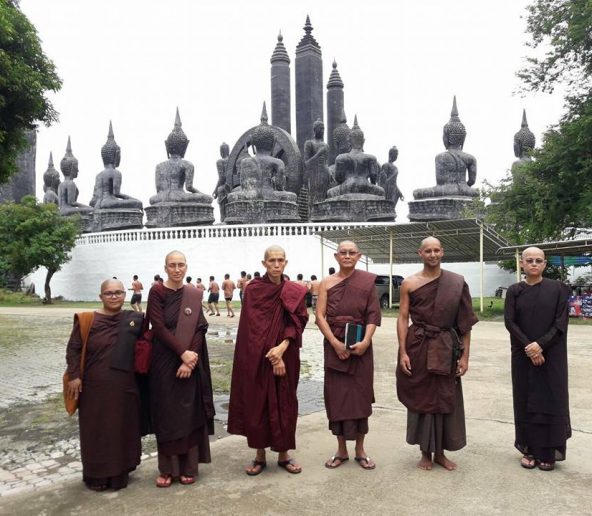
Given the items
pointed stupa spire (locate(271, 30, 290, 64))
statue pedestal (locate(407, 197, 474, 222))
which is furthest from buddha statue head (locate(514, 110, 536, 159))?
pointed stupa spire (locate(271, 30, 290, 64))

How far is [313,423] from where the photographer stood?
510 centimetres

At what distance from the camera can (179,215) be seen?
26.9 m

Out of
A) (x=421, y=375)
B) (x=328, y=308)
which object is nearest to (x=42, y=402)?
(x=328, y=308)

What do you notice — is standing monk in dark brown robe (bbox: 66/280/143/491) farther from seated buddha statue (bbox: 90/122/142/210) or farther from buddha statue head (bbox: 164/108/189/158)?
seated buddha statue (bbox: 90/122/142/210)

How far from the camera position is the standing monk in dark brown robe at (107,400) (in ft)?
11.8

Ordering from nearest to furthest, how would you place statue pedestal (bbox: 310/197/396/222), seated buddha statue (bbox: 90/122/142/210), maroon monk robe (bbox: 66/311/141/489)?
maroon monk robe (bbox: 66/311/141/489)
statue pedestal (bbox: 310/197/396/222)
seated buddha statue (bbox: 90/122/142/210)

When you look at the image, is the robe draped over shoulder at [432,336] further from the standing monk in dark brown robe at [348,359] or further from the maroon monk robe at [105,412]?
the maroon monk robe at [105,412]

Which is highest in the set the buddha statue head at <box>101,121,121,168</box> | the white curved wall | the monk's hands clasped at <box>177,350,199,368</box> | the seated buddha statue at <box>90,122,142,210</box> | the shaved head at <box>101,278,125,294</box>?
the buddha statue head at <box>101,121,121,168</box>

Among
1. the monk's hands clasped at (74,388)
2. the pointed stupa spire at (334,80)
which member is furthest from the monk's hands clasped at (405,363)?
the pointed stupa spire at (334,80)

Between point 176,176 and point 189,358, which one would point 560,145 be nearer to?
point 189,358

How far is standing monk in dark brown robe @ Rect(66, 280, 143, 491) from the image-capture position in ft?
11.8

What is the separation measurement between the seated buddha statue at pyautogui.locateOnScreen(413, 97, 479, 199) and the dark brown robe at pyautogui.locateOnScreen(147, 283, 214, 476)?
970 inches

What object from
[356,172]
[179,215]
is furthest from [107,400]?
[356,172]

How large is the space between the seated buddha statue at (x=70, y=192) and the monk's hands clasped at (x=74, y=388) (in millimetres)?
29385
